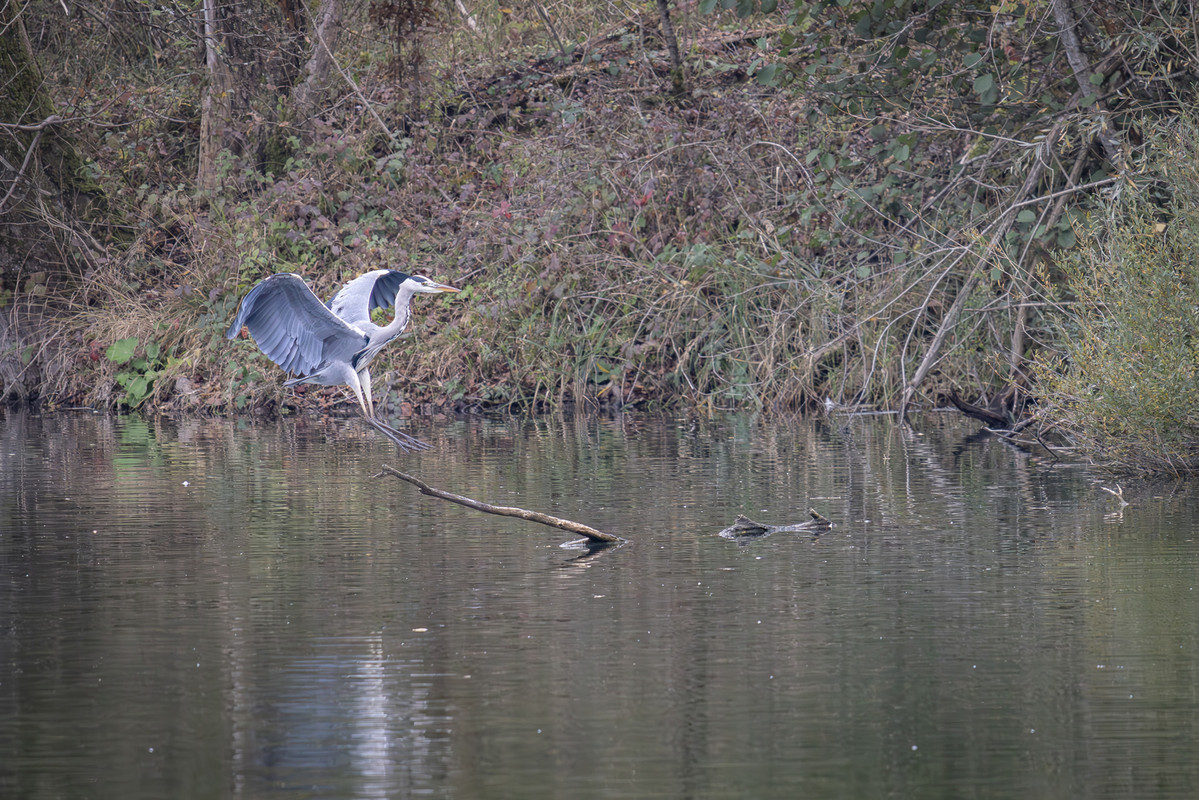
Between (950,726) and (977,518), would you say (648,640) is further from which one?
(977,518)

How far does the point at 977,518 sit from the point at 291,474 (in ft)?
17.0

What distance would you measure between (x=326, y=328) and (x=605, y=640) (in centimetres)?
659

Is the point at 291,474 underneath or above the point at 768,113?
underneath

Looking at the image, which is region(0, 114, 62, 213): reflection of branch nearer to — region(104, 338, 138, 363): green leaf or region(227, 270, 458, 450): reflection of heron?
region(104, 338, 138, 363): green leaf

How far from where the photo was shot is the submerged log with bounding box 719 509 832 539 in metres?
8.84

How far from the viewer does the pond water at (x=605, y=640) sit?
4676 millimetres

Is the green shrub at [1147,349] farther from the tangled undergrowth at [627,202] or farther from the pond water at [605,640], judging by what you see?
the tangled undergrowth at [627,202]

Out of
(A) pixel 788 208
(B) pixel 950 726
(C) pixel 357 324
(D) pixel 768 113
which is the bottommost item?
(B) pixel 950 726

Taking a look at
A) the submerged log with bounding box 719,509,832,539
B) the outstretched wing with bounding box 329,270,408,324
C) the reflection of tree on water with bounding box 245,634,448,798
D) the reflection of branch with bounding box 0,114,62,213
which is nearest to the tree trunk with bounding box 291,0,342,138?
the reflection of branch with bounding box 0,114,62,213

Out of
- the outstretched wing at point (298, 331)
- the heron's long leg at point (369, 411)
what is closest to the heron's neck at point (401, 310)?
the outstretched wing at point (298, 331)

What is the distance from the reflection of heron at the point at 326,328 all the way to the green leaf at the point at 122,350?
7.65 meters

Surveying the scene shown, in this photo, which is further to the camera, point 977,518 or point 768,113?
point 768,113

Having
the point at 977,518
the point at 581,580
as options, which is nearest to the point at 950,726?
the point at 581,580

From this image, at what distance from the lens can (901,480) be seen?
11.2 m
